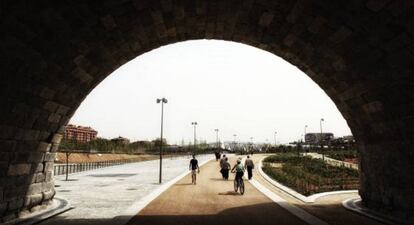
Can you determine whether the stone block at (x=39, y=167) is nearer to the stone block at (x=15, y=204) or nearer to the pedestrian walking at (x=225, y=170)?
the stone block at (x=15, y=204)

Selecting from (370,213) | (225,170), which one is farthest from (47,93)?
(225,170)

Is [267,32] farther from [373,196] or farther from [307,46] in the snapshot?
[373,196]

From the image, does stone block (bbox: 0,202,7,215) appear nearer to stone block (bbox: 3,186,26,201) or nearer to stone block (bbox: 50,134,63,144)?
stone block (bbox: 3,186,26,201)

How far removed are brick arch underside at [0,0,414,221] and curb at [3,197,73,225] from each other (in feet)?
1.14

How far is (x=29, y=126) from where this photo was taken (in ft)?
33.3

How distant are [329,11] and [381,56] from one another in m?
1.78

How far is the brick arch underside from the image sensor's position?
797 centimetres

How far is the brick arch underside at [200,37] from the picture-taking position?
26.1 feet

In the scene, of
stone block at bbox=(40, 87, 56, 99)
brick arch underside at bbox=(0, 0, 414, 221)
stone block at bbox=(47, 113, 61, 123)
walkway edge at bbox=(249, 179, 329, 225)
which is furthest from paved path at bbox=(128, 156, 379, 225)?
stone block at bbox=(40, 87, 56, 99)

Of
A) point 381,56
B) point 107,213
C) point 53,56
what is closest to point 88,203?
point 107,213

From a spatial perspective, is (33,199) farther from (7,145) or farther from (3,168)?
(7,145)

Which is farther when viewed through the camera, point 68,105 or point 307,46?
point 68,105

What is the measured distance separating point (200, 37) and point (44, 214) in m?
7.80

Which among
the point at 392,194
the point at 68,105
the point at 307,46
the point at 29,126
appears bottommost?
the point at 392,194
